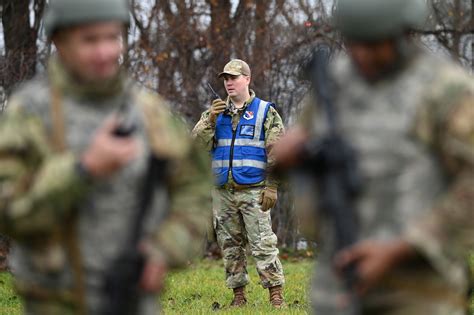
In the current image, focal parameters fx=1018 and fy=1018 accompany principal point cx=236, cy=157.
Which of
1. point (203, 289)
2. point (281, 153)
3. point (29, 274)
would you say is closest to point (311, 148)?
point (281, 153)

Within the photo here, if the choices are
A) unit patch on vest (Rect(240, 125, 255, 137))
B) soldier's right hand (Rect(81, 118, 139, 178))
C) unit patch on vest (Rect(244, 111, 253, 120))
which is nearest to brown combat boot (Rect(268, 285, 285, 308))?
unit patch on vest (Rect(240, 125, 255, 137))

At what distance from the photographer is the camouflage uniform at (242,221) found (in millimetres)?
8859

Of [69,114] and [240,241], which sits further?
[240,241]

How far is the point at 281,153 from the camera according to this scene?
10.5 feet

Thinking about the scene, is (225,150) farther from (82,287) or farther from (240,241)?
(82,287)

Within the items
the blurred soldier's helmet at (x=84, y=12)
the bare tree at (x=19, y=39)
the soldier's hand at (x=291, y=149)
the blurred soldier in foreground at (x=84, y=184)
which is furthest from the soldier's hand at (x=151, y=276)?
the bare tree at (x=19, y=39)

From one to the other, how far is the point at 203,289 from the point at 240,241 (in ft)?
4.56

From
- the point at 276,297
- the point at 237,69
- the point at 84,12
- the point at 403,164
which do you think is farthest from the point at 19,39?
the point at 403,164

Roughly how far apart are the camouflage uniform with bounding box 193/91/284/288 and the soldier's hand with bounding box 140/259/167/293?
5690 mm

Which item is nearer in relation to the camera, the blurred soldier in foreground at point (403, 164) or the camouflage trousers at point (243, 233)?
the blurred soldier in foreground at point (403, 164)

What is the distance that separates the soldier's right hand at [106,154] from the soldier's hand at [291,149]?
477mm

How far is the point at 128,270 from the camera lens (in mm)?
3094

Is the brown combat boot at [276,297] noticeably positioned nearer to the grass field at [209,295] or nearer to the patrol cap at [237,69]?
the grass field at [209,295]

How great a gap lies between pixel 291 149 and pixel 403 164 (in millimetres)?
361
